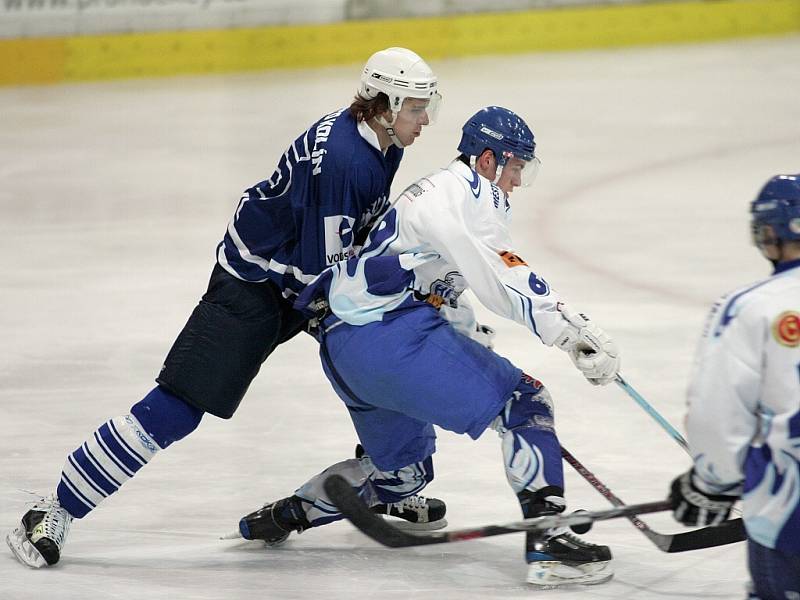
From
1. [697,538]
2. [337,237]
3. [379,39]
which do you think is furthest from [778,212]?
[379,39]

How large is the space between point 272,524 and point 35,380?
60.1 inches

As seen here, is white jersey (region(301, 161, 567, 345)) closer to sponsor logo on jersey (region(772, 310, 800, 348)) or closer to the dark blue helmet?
the dark blue helmet

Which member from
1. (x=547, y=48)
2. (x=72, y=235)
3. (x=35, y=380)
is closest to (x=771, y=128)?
(x=547, y=48)

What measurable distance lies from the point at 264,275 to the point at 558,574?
0.98 metres

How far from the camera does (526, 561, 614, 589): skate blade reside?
116 inches

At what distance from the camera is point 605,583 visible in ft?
9.87

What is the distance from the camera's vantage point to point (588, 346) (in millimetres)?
2893

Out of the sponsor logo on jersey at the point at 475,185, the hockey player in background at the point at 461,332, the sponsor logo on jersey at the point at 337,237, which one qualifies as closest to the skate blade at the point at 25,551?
the hockey player in background at the point at 461,332

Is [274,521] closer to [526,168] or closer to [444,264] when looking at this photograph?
[444,264]

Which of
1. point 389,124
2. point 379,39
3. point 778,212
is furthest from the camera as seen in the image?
point 379,39

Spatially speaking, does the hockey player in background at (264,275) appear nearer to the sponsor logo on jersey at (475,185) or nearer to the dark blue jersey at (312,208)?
the dark blue jersey at (312,208)

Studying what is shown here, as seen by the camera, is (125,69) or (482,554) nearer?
(482,554)

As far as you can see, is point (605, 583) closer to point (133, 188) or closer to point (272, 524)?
point (272, 524)

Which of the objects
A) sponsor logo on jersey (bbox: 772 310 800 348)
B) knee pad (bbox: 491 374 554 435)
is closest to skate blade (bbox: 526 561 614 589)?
knee pad (bbox: 491 374 554 435)
